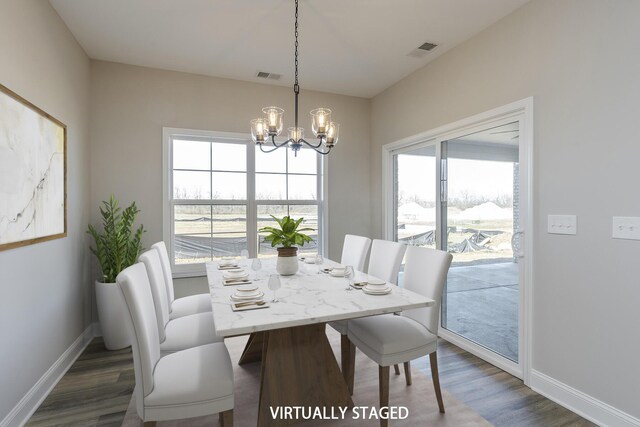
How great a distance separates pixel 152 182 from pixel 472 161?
3243 mm

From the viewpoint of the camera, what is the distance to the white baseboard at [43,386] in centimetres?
196

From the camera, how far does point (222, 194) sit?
12.9 ft

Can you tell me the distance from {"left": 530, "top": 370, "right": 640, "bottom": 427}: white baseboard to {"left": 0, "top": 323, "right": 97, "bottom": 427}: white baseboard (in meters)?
3.32

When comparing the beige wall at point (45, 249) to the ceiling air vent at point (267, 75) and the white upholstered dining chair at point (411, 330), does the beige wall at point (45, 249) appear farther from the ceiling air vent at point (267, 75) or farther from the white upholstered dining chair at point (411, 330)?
the white upholstered dining chair at point (411, 330)

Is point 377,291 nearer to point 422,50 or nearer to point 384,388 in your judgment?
point 384,388

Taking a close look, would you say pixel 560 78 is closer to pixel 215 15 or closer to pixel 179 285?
pixel 215 15

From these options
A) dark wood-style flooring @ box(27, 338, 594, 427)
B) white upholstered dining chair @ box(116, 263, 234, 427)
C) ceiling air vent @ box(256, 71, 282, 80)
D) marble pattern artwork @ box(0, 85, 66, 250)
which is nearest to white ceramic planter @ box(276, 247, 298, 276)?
white upholstered dining chair @ box(116, 263, 234, 427)

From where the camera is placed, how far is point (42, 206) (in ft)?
7.56

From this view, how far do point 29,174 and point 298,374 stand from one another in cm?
209

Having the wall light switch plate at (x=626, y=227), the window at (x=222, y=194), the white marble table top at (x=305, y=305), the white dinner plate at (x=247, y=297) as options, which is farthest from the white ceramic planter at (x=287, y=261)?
the wall light switch plate at (x=626, y=227)

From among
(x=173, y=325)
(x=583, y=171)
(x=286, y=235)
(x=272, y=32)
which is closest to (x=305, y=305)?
(x=286, y=235)

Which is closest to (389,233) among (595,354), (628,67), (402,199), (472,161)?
(402,199)

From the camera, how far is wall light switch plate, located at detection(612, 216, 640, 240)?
1.84 m

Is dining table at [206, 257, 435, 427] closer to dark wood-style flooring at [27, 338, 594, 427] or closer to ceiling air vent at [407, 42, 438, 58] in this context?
dark wood-style flooring at [27, 338, 594, 427]
